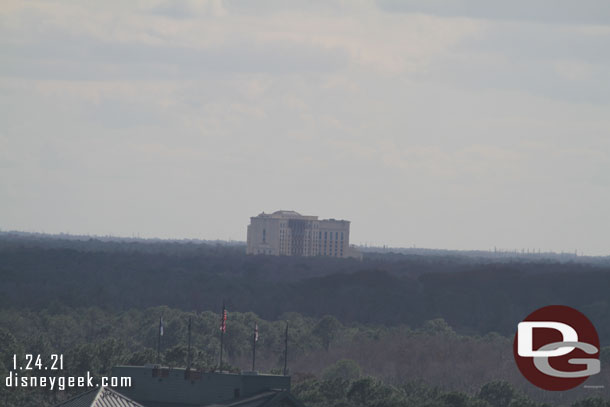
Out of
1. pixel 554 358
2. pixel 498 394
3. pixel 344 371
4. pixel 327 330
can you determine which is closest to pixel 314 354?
pixel 327 330

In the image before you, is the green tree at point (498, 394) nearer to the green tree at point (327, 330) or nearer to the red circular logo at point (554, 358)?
the red circular logo at point (554, 358)

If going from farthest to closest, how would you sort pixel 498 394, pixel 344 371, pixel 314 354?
pixel 314 354 → pixel 344 371 → pixel 498 394

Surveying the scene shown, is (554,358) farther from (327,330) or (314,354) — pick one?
(327,330)

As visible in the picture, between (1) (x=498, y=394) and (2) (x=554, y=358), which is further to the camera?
(2) (x=554, y=358)

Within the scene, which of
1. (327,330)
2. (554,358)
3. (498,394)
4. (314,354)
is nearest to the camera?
(498,394)

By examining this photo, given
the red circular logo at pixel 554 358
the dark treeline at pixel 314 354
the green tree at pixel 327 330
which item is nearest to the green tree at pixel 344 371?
the dark treeline at pixel 314 354

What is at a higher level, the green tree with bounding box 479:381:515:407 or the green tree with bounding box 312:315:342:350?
the green tree with bounding box 312:315:342:350

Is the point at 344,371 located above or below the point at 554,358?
below

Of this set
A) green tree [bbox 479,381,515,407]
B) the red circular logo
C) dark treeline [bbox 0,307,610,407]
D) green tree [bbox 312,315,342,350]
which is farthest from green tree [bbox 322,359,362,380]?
green tree [bbox 312,315,342,350]

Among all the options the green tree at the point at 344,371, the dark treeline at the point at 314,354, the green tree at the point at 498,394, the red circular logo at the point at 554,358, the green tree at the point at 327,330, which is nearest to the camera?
the dark treeline at the point at 314,354

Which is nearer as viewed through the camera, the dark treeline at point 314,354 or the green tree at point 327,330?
the dark treeline at point 314,354

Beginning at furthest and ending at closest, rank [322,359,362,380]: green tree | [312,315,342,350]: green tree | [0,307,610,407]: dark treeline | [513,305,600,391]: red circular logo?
[312,315,342,350]: green tree, [322,359,362,380]: green tree, [513,305,600,391]: red circular logo, [0,307,610,407]: dark treeline

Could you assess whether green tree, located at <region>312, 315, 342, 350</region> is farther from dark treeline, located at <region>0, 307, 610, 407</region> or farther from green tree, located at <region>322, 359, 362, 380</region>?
green tree, located at <region>322, 359, 362, 380</region>

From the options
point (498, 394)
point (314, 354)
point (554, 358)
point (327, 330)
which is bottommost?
point (498, 394)
